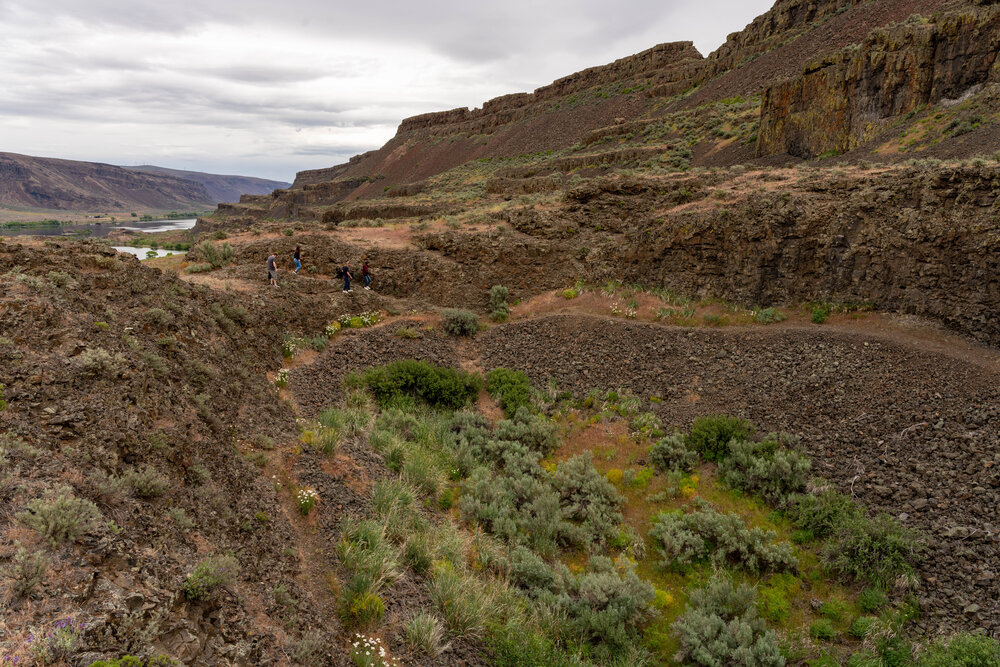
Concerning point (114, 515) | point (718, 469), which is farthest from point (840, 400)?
point (114, 515)

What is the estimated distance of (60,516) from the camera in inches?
148

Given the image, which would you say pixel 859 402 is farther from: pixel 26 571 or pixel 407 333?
pixel 26 571

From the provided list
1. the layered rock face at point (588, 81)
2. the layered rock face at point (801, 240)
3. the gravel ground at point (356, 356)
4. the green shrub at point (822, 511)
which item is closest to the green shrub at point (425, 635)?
the gravel ground at point (356, 356)

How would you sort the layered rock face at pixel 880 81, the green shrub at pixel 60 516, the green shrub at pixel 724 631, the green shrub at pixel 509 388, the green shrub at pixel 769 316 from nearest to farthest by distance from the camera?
the green shrub at pixel 60 516 → the green shrub at pixel 724 631 → the green shrub at pixel 509 388 → the green shrub at pixel 769 316 → the layered rock face at pixel 880 81

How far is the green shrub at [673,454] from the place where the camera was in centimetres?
1051

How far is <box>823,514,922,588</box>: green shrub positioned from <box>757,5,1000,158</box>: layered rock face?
2205 cm

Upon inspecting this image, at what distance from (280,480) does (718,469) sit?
8.61 meters

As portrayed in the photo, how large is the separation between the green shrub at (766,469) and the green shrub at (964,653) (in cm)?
319

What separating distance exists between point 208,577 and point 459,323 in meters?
12.2

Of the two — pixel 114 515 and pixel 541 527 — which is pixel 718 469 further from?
pixel 114 515

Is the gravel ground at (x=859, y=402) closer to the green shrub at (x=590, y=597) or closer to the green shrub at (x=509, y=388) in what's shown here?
the green shrub at (x=509, y=388)

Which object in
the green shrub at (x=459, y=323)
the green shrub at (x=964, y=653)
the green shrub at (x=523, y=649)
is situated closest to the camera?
the green shrub at (x=964, y=653)

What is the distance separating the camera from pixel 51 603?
3262 mm

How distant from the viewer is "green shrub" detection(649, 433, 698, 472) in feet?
34.5
